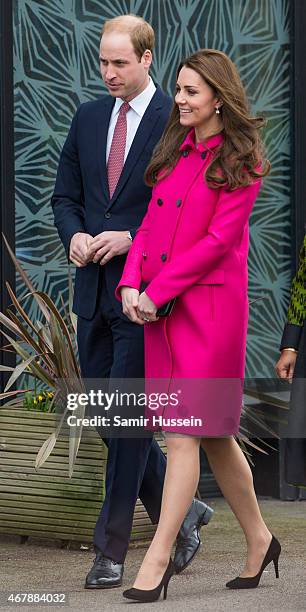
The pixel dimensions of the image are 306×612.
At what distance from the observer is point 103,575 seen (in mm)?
5113

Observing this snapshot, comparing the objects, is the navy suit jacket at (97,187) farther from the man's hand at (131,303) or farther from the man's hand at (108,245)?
the man's hand at (131,303)

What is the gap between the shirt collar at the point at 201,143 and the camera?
4.92 meters

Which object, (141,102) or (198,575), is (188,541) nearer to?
(198,575)

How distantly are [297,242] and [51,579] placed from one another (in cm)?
295

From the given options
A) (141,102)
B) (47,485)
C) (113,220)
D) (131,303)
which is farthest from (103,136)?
(47,485)

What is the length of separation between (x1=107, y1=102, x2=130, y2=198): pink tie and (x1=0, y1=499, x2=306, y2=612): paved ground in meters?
1.43

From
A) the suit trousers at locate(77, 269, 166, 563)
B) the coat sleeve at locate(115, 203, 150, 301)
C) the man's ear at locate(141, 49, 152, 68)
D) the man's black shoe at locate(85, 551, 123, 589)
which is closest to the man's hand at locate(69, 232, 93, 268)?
the suit trousers at locate(77, 269, 166, 563)

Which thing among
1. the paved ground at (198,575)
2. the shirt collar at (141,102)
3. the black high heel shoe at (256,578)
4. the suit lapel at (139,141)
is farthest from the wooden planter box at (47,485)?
the shirt collar at (141,102)

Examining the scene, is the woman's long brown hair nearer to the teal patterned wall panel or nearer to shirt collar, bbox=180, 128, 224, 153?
shirt collar, bbox=180, 128, 224, 153

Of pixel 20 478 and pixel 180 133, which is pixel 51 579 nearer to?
pixel 20 478

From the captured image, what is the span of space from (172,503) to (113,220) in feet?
3.65

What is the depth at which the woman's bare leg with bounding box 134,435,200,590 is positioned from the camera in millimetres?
4754

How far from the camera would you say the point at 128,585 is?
519 cm

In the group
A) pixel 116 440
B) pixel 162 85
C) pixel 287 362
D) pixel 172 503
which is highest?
pixel 162 85
